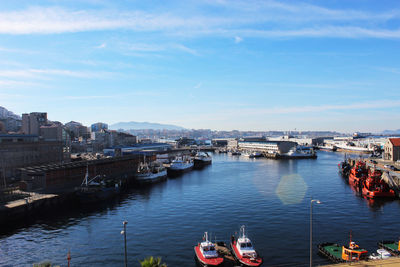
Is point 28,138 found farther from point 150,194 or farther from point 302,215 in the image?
point 302,215

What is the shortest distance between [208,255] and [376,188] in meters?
28.8

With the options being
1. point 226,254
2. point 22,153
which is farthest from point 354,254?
point 22,153

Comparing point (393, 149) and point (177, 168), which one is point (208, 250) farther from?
Result: point (393, 149)

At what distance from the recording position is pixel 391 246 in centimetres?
2031

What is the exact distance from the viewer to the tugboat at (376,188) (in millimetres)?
37188

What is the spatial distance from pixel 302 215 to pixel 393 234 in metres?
7.47

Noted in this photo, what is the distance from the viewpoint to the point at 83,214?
101 feet

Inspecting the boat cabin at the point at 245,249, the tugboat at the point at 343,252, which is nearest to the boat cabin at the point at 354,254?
the tugboat at the point at 343,252

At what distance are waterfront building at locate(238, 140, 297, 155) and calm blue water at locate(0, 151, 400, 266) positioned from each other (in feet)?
237

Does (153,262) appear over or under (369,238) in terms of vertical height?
over

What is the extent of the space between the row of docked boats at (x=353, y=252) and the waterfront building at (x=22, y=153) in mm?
38751

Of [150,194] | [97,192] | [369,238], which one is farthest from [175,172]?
[369,238]

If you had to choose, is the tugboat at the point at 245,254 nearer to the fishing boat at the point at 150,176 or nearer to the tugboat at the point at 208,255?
the tugboat at the point at 208,255

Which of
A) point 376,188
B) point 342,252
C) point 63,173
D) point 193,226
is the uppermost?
point 63,173
